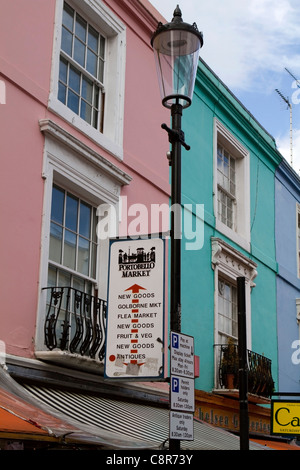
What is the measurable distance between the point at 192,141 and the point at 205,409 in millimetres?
4629

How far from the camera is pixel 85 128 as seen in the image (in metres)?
10.3

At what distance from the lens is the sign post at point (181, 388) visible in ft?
19.3

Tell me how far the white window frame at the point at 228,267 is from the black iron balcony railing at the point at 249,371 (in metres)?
0.13

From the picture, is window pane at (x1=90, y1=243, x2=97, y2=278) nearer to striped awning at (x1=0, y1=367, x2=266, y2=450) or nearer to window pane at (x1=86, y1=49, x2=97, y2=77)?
striped awning at (x1=0, y1=367, x2=266, y2=450)

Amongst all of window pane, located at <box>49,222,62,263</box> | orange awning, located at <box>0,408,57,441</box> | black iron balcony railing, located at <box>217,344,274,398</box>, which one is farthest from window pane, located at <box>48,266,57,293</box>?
black iron balcony railing, located at <box>217,344,274,398</box>

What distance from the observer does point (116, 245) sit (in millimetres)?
8461

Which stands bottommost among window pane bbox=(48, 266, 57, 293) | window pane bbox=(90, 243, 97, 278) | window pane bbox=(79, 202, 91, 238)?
window pane bbox=(48, 266, 57, 293)

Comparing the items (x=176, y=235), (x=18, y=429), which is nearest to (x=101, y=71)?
(x=176, y=235)

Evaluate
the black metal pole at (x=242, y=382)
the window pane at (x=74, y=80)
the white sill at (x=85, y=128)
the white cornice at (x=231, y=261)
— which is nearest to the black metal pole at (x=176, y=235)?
the black metal pole at (x=242, y=382)

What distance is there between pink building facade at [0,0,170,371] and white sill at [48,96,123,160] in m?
0.02

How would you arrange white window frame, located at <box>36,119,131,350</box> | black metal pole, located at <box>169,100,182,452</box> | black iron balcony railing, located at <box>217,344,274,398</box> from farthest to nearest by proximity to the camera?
1. black iron balcony railing, located at <box>217,344,274,398</box>
2. white window frame, located at <box>36,119,131,350</box>
3. black metal pole, located at <box>169,100,182,452</box>

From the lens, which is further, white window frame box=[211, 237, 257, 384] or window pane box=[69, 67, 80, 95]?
white window frame box=[211, 237, 257, 384]

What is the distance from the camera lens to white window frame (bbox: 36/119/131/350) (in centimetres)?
907

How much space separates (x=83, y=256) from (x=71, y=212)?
2.00 feet
